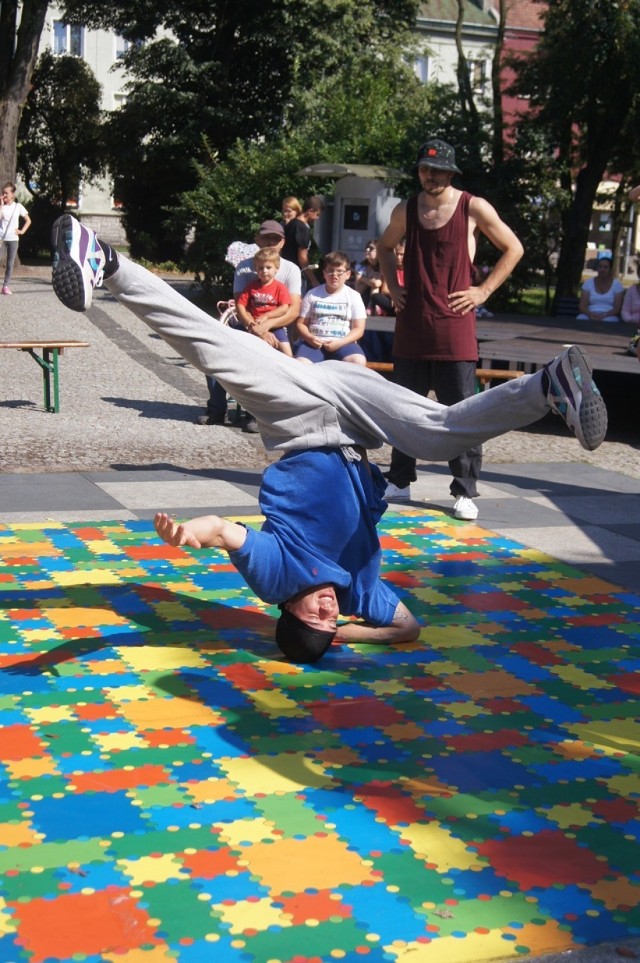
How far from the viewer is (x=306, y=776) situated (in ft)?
12.5

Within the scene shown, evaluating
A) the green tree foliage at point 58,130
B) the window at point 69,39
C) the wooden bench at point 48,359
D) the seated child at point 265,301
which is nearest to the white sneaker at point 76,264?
the seated child at point 265,301

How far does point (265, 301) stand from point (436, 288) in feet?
9.44

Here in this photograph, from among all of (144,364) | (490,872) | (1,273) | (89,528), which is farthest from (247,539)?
(1,273)

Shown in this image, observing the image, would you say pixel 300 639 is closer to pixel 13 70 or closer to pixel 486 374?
pixel 486 374

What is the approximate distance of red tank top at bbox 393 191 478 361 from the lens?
23.3ft

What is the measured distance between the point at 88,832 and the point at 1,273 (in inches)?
829

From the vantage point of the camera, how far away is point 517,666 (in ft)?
16.2

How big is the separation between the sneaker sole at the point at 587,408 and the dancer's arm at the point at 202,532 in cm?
125

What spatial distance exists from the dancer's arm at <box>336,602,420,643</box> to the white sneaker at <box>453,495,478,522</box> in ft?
7.78

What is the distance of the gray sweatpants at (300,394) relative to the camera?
4711 millimetres

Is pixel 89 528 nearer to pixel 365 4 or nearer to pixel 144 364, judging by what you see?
pixel 144 364

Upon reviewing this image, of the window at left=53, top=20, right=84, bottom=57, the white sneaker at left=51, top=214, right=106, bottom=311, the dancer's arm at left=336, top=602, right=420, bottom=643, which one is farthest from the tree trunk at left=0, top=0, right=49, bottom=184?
the window at left=53, top=20, right=84, bottom=57

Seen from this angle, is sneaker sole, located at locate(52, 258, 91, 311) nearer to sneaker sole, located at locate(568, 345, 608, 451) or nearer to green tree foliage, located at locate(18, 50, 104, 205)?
sneaker sole, located at locate(568, 345, 608, 451)

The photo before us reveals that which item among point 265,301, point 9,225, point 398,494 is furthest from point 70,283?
point 9,225
